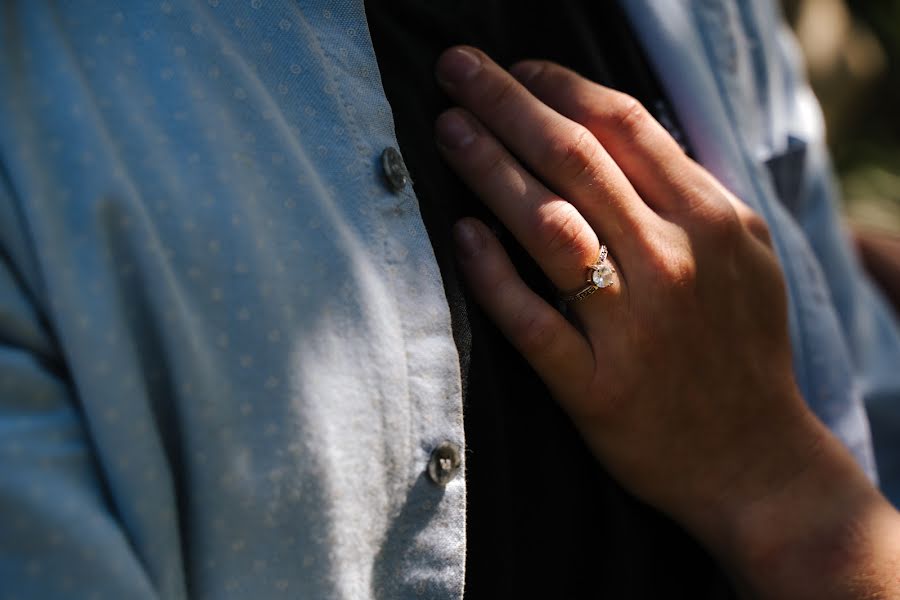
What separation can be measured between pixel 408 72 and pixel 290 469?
37cm

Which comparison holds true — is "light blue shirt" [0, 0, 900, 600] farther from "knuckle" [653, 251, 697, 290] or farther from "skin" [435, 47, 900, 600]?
"knuckle" [653, 251, 697, 290]

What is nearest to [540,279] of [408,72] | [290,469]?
[408,72]

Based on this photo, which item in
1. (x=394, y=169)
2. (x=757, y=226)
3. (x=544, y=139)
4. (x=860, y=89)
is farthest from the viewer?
(x=860, y=89)

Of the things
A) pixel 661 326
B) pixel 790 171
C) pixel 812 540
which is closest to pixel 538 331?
pixel 661 326

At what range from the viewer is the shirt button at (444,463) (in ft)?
2.00

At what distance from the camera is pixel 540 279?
0.77m

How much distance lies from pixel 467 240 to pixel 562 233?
3.2 inches

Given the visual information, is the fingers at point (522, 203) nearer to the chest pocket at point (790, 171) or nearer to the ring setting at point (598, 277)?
the ring setting at point (598, 277)

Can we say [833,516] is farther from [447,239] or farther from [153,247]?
[153,247]

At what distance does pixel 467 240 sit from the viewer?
710mm

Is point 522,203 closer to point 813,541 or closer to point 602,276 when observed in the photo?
point 602,276

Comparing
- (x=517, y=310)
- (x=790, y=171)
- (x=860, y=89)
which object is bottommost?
(x=860, y=89)

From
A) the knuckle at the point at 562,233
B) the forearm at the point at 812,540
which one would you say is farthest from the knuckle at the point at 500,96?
the forearm at the point at 812,540

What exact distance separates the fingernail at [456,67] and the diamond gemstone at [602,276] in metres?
0.20
